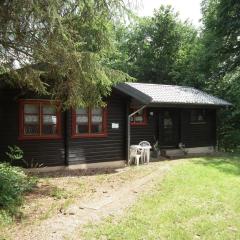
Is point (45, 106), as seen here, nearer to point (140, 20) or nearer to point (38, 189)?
point (38, 189)

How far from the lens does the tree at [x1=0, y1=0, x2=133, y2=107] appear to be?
25.0 ft

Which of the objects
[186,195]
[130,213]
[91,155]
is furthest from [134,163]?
[130,213]

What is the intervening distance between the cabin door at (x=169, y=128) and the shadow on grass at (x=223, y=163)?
6.81 feet

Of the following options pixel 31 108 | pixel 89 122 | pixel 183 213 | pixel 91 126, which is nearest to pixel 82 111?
pixel 89 122

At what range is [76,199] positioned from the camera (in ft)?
29.4

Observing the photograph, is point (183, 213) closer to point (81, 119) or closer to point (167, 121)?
point (81, 119)

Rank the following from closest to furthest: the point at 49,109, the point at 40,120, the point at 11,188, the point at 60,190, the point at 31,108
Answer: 1. the point at 11,188
2. the point at 60,190
3. the point at 31,108
4. the point at 40,120
5. the point at 49,109

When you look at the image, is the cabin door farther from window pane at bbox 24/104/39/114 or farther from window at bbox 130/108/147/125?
window pane at bbox 24/104/39/114

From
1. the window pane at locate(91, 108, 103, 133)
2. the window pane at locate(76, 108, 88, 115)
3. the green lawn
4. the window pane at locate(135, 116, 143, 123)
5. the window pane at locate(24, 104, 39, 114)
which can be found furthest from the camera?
the window pane at locate(135, 116, 143, 123)

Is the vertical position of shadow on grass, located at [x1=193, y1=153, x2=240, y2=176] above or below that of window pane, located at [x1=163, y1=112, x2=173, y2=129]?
below

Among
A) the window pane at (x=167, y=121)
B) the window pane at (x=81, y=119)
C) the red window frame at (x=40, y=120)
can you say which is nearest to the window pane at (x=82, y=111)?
the window pane at (x=81, y=119)

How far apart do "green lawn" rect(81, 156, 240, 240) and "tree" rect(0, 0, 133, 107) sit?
3.04 m

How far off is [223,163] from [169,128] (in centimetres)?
385

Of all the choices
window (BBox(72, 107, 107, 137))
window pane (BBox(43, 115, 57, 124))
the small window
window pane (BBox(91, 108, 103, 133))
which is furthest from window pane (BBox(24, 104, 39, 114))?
the small window
